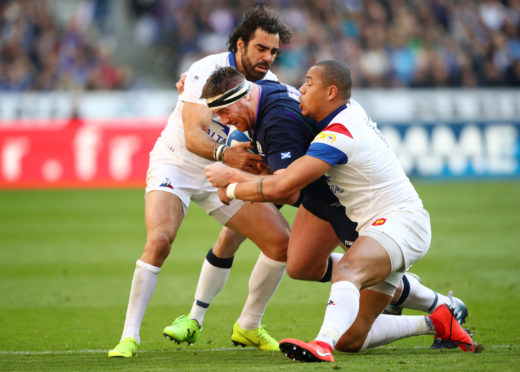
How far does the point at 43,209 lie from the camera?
1653 cm

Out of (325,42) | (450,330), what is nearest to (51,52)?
(325,42)

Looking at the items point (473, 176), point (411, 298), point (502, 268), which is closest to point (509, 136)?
point (473, 176)

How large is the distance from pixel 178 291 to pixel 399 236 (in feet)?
14.6

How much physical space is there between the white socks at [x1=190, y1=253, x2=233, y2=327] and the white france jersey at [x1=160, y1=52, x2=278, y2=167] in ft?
3.14

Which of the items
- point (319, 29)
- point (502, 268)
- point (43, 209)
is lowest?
point (43, 209)

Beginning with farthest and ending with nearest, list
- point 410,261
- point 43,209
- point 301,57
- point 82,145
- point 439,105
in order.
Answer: point 301,57
point 439,105
point 82,145
point 43,209
point 410,261

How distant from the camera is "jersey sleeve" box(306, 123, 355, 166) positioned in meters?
5.17

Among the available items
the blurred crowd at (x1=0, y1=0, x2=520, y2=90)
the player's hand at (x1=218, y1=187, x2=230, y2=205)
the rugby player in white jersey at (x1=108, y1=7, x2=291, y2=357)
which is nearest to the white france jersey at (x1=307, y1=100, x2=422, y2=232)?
the player's hand at (x1=218, y1=187, x2=230, y2=205)

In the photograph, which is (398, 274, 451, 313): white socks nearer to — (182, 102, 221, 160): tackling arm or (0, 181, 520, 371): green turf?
(0, 181, 520, 371): green turf

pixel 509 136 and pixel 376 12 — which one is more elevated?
pixel 376 12

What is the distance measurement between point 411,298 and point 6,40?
A: 21.4 metres

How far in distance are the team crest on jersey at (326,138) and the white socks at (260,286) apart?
162 centimetres

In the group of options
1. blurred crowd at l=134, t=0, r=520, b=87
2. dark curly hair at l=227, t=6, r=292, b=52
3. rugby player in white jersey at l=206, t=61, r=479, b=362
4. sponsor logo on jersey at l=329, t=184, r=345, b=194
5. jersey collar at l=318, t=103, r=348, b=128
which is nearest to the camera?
rugby player in white jersey at l=206, t=61, r=479, b=362

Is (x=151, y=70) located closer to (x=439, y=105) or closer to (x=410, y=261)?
(x=439, y=105)
